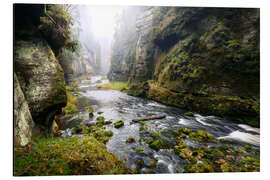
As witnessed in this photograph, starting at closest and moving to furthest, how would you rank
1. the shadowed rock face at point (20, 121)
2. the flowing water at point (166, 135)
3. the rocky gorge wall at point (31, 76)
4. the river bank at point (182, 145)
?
1. the shadowed rock face at point (20, 121)
2. the rocky gorge wall at point (31, 76)
3. the river bank at point (182, 145)
4. the flowing water at point (166, 135)

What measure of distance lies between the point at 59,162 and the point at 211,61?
13.6m

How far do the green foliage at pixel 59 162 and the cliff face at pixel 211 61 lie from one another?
374 inches

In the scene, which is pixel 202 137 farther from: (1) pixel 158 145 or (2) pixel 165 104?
(2) pixel 165 104

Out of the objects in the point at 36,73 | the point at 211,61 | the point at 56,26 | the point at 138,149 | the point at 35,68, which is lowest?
the point at 138,149

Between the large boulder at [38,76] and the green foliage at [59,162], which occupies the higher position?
the large boulder at [38,76]

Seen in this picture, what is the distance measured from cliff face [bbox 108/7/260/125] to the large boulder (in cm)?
1089

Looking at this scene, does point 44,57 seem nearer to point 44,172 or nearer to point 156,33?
point 44,172

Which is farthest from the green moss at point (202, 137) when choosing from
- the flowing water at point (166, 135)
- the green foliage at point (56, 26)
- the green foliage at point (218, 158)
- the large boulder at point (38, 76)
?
the green foliage at point (56, 26)

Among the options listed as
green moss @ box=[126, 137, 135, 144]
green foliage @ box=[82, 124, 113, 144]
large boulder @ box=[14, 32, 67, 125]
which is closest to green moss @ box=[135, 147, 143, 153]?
green moss @ box=[126, 137, 135, 144]

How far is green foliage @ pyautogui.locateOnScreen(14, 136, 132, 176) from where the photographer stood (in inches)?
121

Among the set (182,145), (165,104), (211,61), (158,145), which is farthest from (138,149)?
(211,61)

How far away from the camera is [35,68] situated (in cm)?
472

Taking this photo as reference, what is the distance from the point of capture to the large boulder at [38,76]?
4.43 metres

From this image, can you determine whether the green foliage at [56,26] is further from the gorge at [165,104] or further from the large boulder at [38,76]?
the large boulder at [38,76]
